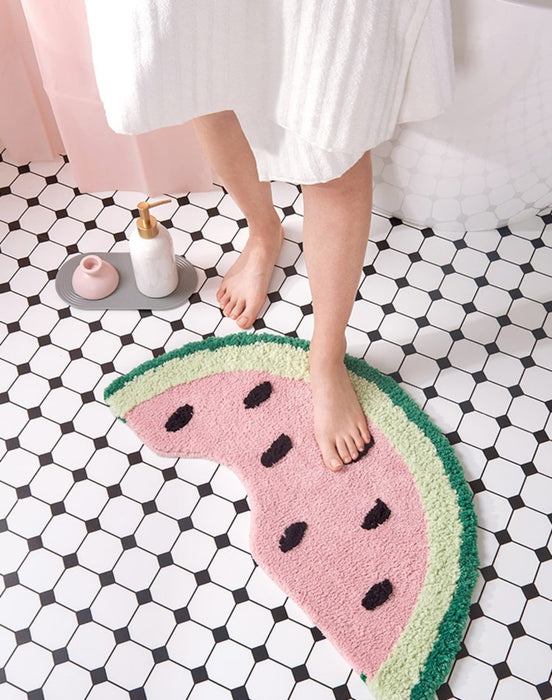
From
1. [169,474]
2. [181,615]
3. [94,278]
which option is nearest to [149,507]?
[169,474]

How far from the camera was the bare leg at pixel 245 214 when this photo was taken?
126cm

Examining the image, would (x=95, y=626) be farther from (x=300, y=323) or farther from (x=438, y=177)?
(x=438, y=177)

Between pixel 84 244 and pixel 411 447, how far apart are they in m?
0.64

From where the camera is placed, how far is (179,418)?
1356 millimetres

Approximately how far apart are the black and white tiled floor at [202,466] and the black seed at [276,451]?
2.3 inches

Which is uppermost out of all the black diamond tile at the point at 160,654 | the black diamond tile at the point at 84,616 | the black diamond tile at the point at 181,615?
the black diamond tile at the point at 84,616

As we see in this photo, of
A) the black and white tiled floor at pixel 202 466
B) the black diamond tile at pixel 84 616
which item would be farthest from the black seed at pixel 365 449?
the black diamond tile at pixel 84 616

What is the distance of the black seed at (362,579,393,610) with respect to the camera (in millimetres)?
1226

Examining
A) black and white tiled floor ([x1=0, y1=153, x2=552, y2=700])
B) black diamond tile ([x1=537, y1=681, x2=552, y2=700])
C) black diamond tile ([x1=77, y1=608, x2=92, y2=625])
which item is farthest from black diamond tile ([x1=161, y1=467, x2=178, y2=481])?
black diamond tile ([x1=537, y1=681, x2=552, y2=700])

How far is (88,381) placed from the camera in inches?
55.2

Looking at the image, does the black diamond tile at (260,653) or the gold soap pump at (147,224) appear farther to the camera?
the gold soap pump at (147,224)

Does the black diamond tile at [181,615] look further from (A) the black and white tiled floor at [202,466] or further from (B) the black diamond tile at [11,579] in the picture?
(B) the black diamond tile at [11,579]

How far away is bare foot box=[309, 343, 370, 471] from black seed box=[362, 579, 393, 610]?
0.17 metres

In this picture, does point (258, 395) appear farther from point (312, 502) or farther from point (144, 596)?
point (144, 596)
